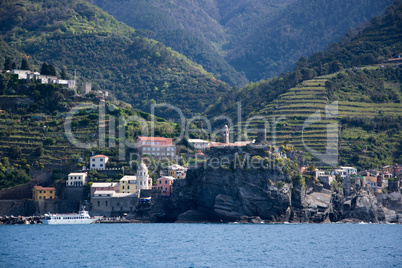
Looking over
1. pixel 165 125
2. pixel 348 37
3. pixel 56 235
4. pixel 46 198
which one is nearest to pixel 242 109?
pixel 165 125

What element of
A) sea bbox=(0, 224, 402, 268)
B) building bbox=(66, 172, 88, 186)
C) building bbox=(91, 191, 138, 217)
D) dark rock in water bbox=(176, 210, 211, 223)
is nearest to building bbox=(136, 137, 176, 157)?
building bbox=(66, 172, 88, 186)

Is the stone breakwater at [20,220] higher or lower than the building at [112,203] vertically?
lower

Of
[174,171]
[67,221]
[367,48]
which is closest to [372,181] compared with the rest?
[174,171]

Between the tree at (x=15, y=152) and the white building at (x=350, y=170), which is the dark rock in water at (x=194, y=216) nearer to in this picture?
the tree at (x=15, y=152)

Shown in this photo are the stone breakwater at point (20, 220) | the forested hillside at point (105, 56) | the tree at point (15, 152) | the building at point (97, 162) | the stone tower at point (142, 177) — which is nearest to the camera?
the stone breakwater at point (20, 220)

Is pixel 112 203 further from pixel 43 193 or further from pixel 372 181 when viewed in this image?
pixel 372 181

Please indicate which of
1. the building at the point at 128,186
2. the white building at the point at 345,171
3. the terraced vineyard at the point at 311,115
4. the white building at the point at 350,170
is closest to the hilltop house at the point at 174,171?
the building at the point at 128,186

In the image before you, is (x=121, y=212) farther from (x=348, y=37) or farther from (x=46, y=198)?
(x=348, y=37)
